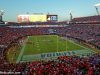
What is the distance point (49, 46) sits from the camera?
62219 millimetres

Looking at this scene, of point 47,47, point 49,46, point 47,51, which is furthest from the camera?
point 49,46

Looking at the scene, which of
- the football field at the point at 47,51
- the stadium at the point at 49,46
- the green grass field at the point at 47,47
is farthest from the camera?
the green grass field at the point at 47,47

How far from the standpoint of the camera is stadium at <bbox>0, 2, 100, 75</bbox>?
2650 cm

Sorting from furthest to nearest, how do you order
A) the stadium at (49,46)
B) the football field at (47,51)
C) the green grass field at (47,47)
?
the green grass field at (47,47), the football field at (47,51), the stadium at (49,46)

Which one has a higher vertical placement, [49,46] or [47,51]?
[47,51]

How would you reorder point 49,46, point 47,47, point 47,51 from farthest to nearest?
point 49,46 < point 47,47 < point 47,51

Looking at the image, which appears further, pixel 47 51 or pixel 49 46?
pixel 49 46

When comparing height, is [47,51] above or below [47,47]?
above

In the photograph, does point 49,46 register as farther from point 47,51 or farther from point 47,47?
point 47,51

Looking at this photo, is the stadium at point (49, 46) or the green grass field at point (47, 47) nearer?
the stadium at point (49, 46)

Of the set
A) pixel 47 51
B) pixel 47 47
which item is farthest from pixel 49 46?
pixel 47 51

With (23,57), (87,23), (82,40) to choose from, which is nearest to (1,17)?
(87,23)

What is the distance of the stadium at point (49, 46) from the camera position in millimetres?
26500

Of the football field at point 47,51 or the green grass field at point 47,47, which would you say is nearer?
the football field at point 47,51
